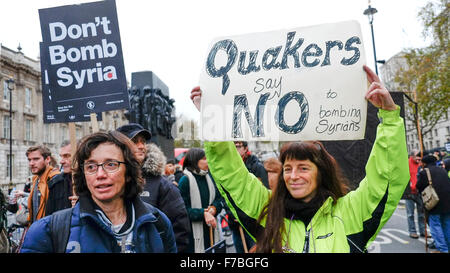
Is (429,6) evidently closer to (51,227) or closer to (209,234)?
(209,234)

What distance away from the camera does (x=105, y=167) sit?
1.74m

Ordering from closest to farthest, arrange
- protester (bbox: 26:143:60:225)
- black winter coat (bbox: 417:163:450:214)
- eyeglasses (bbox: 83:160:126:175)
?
eyeglasses (bbox: 83:160:126:175)
protester (bbox: 26:143:60:225)
black winter coat (bbox: 417:163:450:214)

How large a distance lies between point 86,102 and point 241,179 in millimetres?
1531

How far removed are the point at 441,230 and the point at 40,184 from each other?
606cm

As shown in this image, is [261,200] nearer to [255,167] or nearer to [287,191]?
[287,191]

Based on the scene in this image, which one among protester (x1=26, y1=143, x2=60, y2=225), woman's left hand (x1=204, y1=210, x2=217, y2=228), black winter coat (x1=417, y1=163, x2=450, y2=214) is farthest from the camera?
black winter coat (x1=417, y1=163, x2=450, y2=214)

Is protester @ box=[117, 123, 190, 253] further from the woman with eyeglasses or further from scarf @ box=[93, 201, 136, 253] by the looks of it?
scarf @ box=[93, 201, 136, 253]

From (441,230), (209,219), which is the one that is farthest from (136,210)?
(441,230)

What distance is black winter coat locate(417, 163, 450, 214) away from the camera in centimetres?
532

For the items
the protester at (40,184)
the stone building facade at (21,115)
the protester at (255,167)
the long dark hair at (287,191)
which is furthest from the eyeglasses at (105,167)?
the stone building facade at (21,115)

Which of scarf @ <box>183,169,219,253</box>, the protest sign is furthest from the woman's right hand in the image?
scarf @ <box>183,169,219,253</box>

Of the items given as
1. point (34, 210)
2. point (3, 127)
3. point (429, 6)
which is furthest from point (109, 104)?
point (3, 127)

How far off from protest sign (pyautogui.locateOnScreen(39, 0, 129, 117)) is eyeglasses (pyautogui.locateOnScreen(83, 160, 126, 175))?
3.35 feet

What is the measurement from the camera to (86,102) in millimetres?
2662
